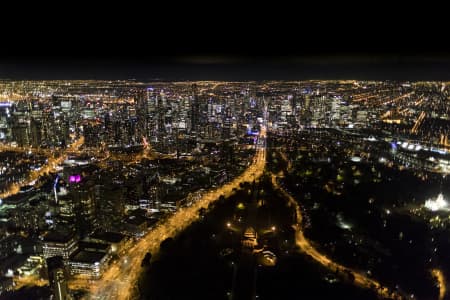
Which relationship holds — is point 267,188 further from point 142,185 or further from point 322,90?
point 322,90

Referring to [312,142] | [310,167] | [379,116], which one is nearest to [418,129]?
[379,116]

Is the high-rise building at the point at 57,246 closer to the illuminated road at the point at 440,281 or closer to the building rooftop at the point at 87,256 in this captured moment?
the building rooftop at the point at 87,256

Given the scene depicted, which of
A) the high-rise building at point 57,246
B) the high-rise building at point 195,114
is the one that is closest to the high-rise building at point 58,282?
the high-rise building at point 57,246

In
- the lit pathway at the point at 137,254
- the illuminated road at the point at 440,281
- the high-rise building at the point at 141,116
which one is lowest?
the lit pathway at the point at 137,254

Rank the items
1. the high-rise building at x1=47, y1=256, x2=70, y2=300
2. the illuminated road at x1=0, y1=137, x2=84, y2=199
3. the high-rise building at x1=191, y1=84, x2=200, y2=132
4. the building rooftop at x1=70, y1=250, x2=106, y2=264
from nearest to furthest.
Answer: the high-rise building at x1=47, y1=256, x2=70, y2=300 → the building rooftop at x1=70, y1=250, x2=106, y2=264 → the illuminated road at x1=0, y1=137, x2=84, y2=199 → the high-rise building at x1=191, y1=84, x2=200, y2=132

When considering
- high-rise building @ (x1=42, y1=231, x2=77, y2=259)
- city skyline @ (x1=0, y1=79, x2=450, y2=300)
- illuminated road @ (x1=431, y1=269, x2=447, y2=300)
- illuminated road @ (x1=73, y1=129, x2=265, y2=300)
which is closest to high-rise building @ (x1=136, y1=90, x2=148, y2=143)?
city skyline @ (x1=0, y1=79, x2=450, y2=300)

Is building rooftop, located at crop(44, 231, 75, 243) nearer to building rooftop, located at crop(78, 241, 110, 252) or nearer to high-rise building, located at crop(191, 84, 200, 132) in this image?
building rooftop, located at crop(78, 241, 110, 252)

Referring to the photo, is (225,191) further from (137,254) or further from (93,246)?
(93,246)
